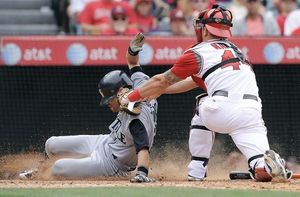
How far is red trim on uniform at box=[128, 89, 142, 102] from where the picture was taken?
24.4 ft

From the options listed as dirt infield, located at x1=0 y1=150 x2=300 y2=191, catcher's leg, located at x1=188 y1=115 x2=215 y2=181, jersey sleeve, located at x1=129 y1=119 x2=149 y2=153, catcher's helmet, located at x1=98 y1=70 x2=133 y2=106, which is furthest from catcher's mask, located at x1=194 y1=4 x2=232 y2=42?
dirt infield, located at x1=0 y1=150 x2=300 y2=191

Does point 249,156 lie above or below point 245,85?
below

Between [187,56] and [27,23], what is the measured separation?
5.79 meters

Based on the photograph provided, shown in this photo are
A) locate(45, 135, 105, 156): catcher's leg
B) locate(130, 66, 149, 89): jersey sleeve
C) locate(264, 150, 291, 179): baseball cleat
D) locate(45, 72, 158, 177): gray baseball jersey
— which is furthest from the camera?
locate(45, 135, 105, 156): catcher's leg

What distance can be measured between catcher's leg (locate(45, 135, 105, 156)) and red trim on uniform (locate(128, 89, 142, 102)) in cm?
118

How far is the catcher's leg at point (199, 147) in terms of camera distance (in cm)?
780

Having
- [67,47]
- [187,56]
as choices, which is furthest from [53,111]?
[187,56]

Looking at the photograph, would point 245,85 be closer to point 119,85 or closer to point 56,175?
point 119,85

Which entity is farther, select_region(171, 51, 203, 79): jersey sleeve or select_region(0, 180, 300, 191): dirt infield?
select_region(171, 51, 203, 79): jersey sleeve

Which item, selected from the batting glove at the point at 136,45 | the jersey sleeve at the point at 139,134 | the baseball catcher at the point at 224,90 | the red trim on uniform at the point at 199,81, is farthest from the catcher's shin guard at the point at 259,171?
the batting glove at the point at 136,45

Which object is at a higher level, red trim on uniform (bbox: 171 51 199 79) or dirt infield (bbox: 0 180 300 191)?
red trim on uniform (bbox: 171 51 199 79)

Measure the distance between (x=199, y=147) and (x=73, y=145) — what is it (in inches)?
57.2

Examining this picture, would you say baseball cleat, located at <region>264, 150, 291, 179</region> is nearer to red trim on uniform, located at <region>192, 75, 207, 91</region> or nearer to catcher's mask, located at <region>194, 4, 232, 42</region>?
red trim on uniform, located at <region>192, 75, 207, 91</region>

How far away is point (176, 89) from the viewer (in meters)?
8.21
